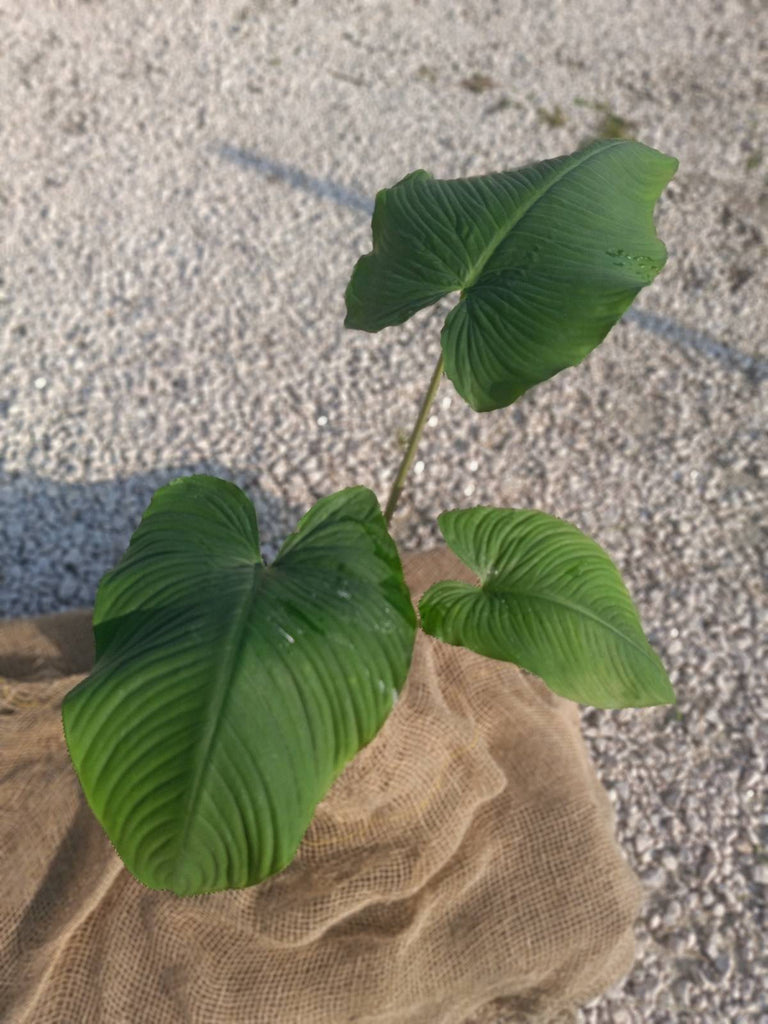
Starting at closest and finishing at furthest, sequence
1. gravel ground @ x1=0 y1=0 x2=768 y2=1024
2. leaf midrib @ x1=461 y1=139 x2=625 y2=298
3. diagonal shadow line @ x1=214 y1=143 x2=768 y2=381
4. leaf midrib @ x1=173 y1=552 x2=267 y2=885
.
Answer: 1. leaf midrib @ x1=173 y1=552 x2=267 y2=885
2. leaf midrib @ x1=461 y1=139 x2=625 y2=298
3. gravel ground @ x1=0 y1=0 x2=768 y2=1024
4. diagonal shadow line @ x1=214 y1=143 x2=768 y2=381

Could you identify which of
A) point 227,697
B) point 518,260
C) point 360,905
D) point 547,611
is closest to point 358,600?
point 227,697

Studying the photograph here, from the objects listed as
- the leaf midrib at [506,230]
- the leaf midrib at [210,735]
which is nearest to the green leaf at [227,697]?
the leaf midrib at [210,735]

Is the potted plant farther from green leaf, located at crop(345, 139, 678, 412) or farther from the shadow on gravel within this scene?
A: the shadow on gravel

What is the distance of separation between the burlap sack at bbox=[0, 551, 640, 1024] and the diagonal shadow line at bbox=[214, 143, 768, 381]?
1.60 m

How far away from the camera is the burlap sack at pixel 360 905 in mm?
1483

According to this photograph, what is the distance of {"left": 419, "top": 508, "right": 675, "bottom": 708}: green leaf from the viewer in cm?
123

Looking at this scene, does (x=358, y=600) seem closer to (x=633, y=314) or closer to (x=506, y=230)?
(x=506, y=230)

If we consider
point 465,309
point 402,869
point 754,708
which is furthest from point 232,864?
point 754,708

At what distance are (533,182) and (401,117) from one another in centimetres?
220

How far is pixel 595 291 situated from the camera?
48.8 inches

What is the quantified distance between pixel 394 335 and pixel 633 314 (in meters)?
0.78

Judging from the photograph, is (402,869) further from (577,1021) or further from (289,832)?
(289,832)

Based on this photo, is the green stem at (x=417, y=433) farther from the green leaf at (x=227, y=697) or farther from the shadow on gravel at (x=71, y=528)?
the shadow on gravel at (x=71, y=528)

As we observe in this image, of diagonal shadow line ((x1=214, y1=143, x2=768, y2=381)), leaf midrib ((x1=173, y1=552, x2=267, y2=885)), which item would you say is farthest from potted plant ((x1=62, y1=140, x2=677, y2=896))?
diagonal shadow line ((x1=214, y1=143, x2=768, y2=381))
